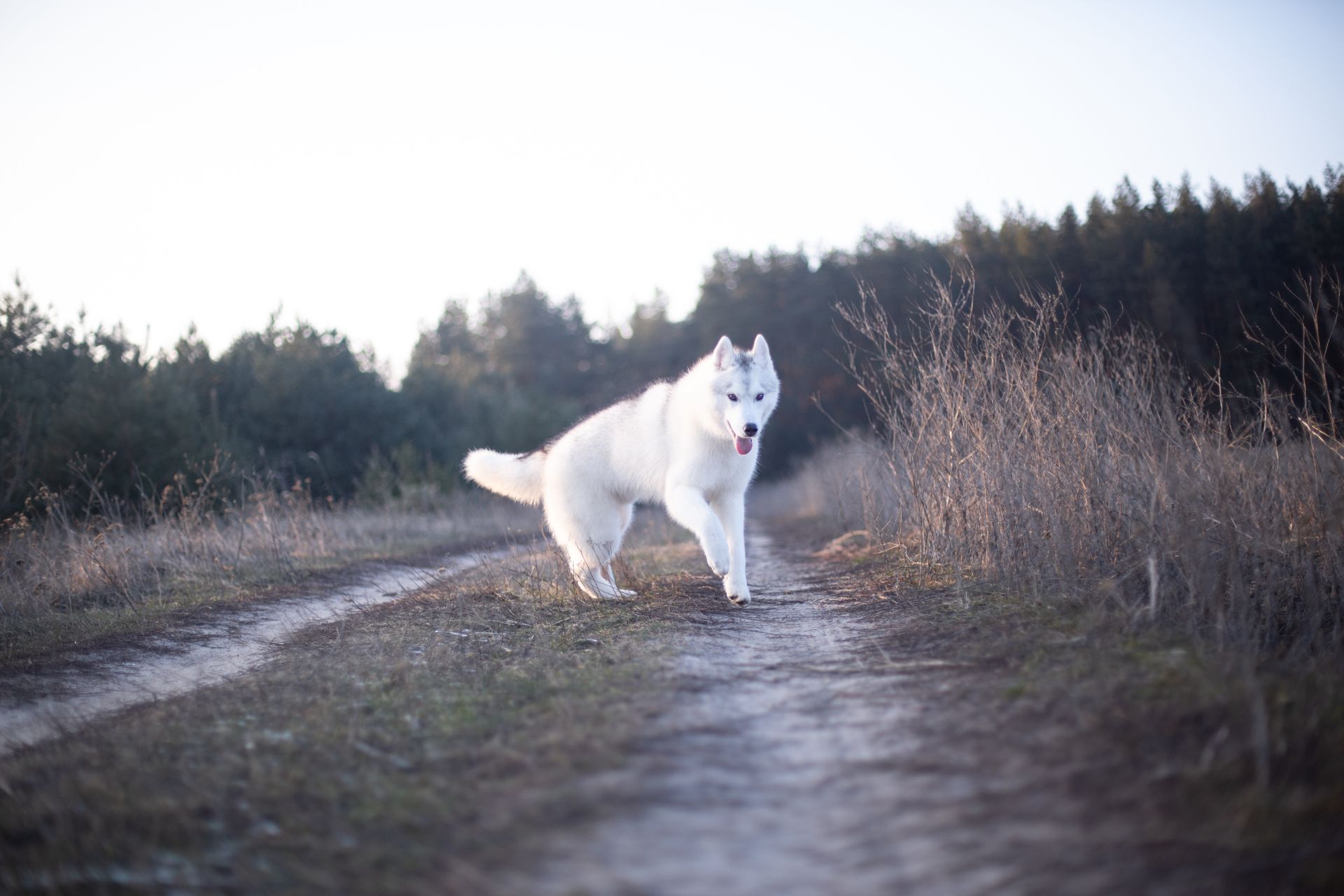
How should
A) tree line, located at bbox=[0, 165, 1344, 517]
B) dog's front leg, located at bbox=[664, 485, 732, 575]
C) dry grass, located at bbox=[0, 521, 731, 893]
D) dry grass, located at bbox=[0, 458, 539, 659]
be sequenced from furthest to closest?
tree line, located at bbox=[0, 165, 1344, 517], dry grass, located at bbox=[0, 458, 539, 659], dog's front leg, located at bbox=[664, 485, 732, 575], dry grass, located at bbox=[0, 521, 731, 893]

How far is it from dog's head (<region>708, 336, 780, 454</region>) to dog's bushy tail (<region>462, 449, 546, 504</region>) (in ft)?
7.00

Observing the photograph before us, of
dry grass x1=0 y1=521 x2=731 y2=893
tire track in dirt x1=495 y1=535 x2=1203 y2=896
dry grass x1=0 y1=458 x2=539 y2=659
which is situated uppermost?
dry grass x1=0 y1=458 x2=539 y2=659

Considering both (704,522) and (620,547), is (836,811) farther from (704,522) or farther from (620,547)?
(620,547)

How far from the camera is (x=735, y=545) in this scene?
260 inches

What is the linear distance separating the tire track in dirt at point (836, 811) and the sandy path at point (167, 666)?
124 inches

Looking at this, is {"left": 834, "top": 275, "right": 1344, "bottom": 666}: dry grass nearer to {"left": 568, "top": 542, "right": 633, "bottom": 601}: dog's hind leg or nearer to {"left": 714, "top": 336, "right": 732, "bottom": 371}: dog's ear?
{"left": 714, "top": 336, "right": 732, "bottom": 371}: dog's ear

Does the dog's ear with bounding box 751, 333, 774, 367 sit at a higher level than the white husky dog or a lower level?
higher

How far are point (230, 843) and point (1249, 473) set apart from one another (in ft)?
20.5

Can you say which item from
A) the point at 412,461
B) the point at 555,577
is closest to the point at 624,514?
the point at 555,577

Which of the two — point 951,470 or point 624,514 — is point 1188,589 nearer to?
point 951,470

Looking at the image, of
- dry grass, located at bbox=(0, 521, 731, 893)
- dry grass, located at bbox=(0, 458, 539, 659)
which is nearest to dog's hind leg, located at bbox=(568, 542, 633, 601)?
dry grass, located at bbox=(0, 521, 731, 893)

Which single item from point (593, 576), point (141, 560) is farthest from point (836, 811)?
point (141, 560)

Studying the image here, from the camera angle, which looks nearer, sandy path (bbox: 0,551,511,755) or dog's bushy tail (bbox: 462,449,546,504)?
sandy path (bbox: 0,551,511,755)

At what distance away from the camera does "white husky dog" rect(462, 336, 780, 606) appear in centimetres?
656
